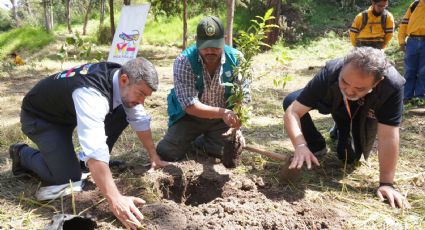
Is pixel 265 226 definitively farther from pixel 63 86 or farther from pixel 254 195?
pixel 63 86

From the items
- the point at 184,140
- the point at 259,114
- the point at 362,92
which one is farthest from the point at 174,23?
the point at 362,92

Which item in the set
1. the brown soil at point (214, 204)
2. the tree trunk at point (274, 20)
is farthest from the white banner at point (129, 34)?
the brown soil at point (214, 204)

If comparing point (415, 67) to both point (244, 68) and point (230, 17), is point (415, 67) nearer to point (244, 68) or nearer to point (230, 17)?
point (244, 68)

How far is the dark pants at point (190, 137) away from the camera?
345 centimetres

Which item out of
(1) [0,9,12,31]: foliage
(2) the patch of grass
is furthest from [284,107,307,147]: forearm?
(1) [0,9,12,31]: foliage

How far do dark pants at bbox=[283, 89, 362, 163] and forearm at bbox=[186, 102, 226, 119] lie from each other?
0.68 m

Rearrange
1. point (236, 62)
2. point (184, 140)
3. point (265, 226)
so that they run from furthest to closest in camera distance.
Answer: point (184, 140)
point (236, 62)
point (265, 226)

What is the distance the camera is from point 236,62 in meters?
3.17

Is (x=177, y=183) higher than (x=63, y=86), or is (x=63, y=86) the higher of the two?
(x=63, y=86)

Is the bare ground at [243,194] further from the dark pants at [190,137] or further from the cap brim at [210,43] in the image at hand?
the cap brim at [210,43]

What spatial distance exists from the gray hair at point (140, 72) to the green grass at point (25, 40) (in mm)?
16873

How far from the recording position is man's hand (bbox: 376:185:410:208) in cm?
263

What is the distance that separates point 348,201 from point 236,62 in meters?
1.39

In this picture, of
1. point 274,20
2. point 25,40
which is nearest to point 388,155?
point 274,20
